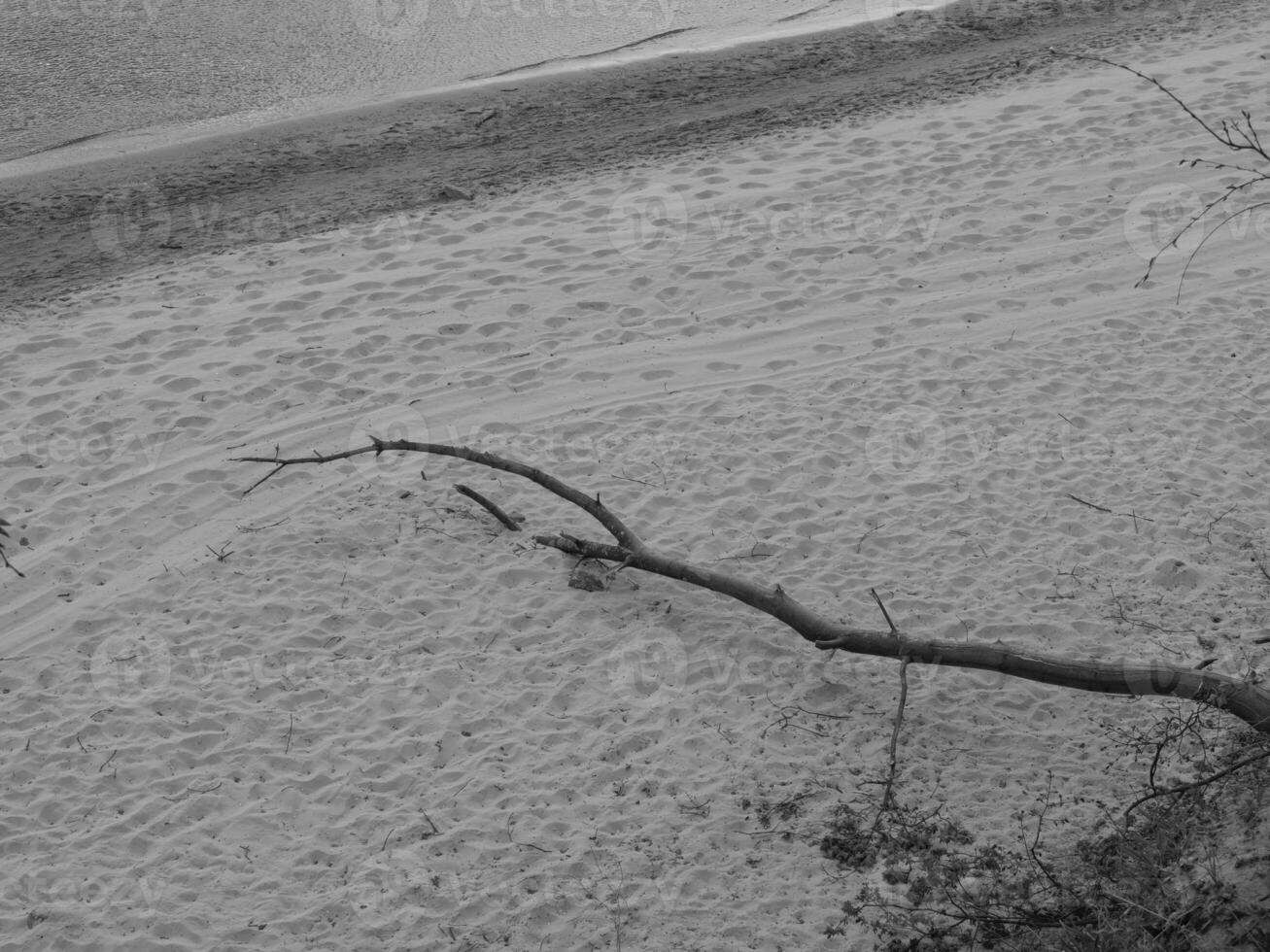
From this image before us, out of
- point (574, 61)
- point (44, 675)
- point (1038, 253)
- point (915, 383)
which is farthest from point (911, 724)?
point (574, 61)

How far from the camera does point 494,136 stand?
11.1 meters
